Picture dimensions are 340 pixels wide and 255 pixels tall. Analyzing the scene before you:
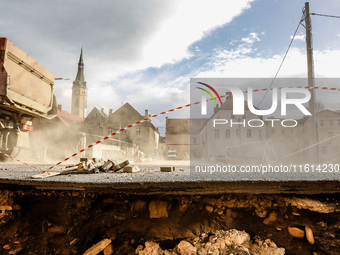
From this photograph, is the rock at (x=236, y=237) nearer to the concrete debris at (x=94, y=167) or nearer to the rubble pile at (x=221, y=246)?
the rubble pile at (x=221, y=246)

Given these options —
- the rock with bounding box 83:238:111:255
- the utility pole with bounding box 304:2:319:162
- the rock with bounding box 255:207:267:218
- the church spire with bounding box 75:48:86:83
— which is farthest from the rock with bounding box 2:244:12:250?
the church spire with bounding box 75:48:86:83

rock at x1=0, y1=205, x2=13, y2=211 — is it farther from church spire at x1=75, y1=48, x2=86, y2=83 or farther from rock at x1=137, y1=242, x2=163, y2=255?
church spire at x1=75, y1=48, x2=86, y2=83

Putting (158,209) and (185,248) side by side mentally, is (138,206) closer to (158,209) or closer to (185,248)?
(158,209)

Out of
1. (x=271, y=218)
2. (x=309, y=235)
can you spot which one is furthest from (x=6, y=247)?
(x=309, y=235)

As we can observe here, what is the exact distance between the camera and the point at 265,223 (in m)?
2.42

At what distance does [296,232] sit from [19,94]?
26.5 feet

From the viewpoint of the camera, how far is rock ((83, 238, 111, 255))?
2268 mm

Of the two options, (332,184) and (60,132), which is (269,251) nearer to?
(332,184)

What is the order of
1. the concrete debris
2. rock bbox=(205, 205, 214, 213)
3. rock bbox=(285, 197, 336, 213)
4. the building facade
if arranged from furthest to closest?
the building facade, the concrete debris, rock bbox=(205, 205, 214, 213), rock bbox=(285, 197, 336, 213)

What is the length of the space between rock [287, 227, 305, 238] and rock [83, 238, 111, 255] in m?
1.88

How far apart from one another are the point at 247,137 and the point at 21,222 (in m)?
35.9

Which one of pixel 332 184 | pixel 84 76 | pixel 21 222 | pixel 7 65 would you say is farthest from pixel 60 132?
pixel 84 76

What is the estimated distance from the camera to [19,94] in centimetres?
718

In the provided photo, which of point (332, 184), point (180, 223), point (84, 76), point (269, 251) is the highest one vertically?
point (84, 76)
